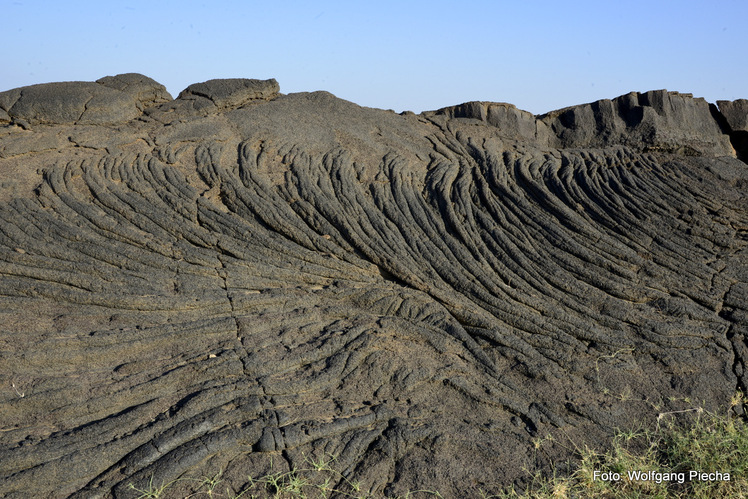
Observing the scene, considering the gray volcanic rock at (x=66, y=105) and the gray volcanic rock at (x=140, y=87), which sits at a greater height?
the gray volcanic rock at (x=140, y=87)

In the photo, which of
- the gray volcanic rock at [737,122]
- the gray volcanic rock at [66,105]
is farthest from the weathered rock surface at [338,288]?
the gray volcanic rock at [737,122]

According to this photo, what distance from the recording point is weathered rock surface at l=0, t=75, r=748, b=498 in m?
4.66

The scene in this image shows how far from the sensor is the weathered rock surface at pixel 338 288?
4.66 meters

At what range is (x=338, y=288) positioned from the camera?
21.6 feet

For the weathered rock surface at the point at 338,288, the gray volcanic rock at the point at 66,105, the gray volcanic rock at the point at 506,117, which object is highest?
the gray volcanic rock at the point at 506,117

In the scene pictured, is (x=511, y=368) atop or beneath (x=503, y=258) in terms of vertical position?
beneath

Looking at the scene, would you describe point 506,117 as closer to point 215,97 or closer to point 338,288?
point 215,97

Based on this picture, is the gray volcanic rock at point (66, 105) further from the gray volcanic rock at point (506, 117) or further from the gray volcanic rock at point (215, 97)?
the gray volcanic rock at point (506, 117)

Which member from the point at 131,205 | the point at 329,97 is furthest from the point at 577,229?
the point at 131,205

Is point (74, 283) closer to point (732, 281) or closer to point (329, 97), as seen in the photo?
point (329, 97)

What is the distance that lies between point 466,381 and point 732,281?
12.0 ft

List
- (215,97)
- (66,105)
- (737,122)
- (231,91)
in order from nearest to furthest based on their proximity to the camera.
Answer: (66,105) → (215,97) → (231,91) → (737,122)

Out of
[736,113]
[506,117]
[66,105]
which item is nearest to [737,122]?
[736,113]

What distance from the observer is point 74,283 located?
6152 mm
